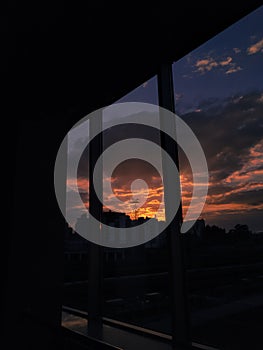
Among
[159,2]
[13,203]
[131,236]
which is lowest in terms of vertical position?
[131,236]

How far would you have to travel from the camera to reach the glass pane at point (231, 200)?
1.46 metres

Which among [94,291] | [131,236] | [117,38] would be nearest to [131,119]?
[117,38]

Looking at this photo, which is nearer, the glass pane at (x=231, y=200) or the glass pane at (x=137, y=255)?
the glass pane at (x=231, y=200)

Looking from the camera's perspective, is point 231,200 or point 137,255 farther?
point 137,255

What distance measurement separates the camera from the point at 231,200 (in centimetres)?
158

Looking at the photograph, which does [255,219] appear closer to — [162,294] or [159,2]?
[162,294]

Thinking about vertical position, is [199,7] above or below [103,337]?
above

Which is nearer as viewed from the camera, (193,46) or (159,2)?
(159,2)

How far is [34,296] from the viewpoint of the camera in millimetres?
2291

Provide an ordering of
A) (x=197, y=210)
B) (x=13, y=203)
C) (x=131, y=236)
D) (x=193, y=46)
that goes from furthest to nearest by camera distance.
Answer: (x=13, y=203), (x=131, y=236), (x=193, y=46), (x=197, y=210)

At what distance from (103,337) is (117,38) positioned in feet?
6.21

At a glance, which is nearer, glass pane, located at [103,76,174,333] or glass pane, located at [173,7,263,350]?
glass pane, located at [173,7,263,350]

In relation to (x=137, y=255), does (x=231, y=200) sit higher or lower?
higher

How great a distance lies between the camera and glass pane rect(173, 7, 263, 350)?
146 cm
